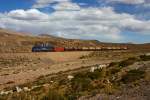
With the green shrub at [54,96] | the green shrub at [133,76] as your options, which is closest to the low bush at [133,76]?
the green shrub at [133,76]

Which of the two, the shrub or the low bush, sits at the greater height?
the low bush

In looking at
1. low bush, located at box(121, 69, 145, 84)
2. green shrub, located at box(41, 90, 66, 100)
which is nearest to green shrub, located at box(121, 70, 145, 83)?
low bush, located at box(121, 69, 145, 84)

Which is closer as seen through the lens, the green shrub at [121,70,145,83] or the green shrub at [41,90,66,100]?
the green shrub at [41,90,66,100]

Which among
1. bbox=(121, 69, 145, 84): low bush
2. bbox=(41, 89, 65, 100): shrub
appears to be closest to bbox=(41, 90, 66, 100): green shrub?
bbox=(41, 89, 65, 100): shrub

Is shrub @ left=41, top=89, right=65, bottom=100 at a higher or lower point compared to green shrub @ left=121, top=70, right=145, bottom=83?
lower

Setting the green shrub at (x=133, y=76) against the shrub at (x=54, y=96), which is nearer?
the shrub at (x=54, y=96)

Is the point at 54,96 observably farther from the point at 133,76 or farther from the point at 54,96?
the point at 133,76

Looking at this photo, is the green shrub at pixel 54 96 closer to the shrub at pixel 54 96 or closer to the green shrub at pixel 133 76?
the shrub at pixel 54 96

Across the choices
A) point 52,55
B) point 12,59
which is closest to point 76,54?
point 52,55

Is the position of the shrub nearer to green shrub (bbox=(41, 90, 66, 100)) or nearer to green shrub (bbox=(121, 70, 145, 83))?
green shrub (bbox=(41, 90, 66, 100))

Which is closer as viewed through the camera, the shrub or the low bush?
the shrub

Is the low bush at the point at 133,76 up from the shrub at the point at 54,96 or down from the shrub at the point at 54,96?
up

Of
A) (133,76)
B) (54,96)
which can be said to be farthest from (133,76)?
(54,96)

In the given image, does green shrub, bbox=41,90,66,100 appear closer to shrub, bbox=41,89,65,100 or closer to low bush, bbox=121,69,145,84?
shrub, bbox=41,89,65,100
